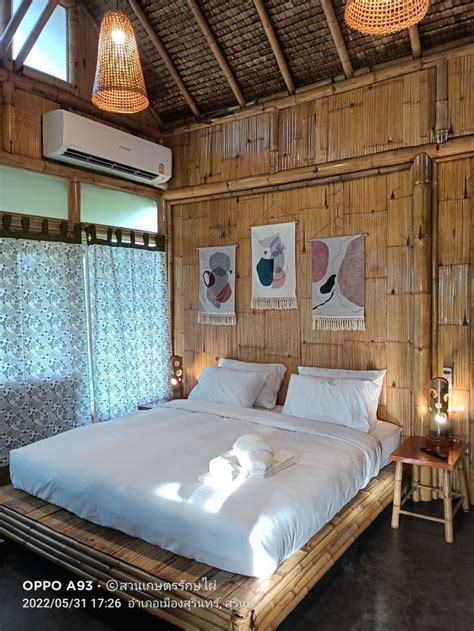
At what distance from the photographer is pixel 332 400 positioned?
3250mm

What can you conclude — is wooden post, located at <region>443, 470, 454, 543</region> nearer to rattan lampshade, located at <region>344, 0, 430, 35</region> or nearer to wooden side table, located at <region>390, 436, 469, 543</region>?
wooden side table, located at <region>390, 436, 469, 543</region>

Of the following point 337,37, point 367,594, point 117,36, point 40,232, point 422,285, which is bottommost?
point 367,594

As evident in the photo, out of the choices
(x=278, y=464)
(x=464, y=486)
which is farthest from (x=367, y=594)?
(x=464, y=486)

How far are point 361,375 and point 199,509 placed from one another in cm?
187

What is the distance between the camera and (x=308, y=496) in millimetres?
2139

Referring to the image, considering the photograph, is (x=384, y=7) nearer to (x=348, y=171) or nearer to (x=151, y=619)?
(x=348, y=171)

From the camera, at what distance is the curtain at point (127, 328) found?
Answer: 3.94 m

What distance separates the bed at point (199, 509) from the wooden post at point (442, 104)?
2.05 m

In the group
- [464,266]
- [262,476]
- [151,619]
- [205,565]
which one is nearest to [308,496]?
[262,476]

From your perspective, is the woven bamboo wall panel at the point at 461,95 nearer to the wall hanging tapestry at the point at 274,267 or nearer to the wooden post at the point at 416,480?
the wall hanging tapestry at the point at 274,267

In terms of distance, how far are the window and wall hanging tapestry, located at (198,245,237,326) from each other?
189 centimetres

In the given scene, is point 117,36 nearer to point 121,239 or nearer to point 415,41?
point 121,239

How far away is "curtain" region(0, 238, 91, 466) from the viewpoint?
3.29 meters

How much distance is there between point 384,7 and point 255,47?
2001 millimetres
